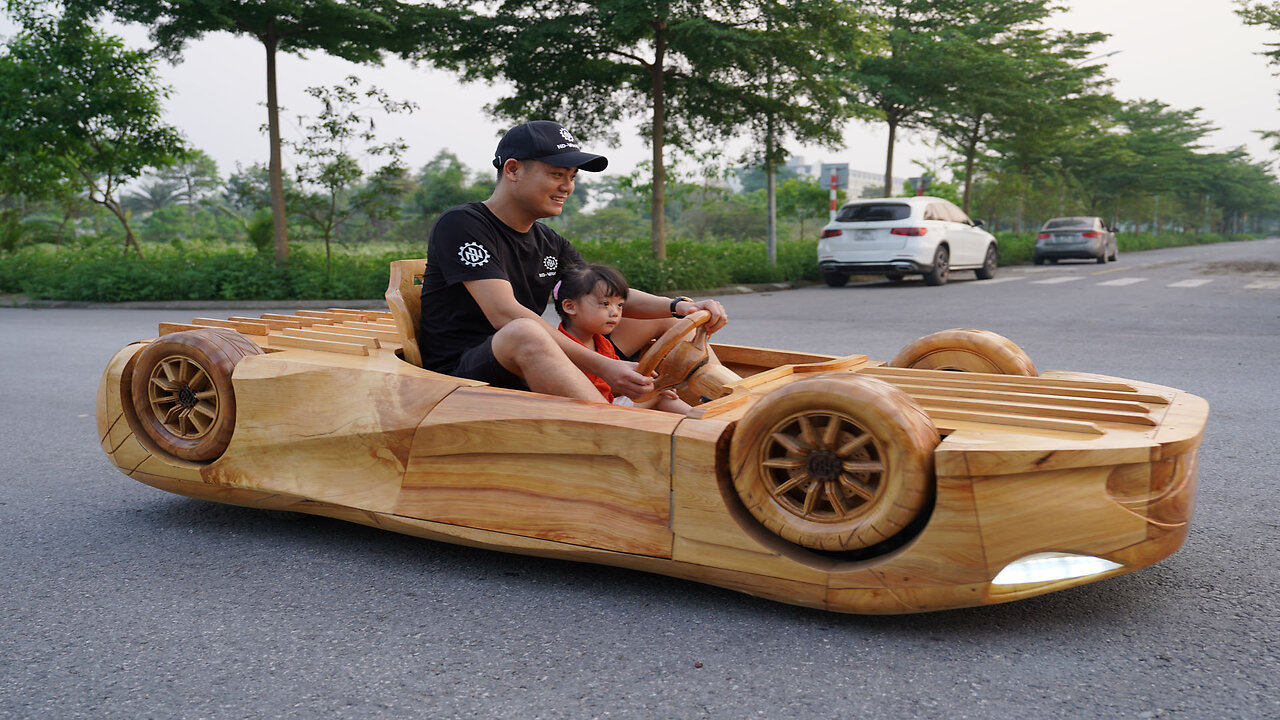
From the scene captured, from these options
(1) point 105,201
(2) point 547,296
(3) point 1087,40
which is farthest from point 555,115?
(3) point 1087,40

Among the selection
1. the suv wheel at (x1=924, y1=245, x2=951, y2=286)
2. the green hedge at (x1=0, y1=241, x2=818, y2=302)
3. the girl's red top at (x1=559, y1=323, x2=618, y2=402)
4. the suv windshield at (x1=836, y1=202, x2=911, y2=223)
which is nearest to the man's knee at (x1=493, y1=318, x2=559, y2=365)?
the girl's red top at (x1=559, y1=323, x2=618, y2=402)

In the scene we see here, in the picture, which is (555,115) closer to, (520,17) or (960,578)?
(520,17)

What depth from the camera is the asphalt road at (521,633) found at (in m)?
2.05

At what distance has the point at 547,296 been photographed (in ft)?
11.6

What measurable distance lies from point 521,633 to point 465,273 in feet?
4.04

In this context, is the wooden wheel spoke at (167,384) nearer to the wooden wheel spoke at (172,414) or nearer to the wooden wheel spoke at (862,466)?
the wooden wheel spoke at (172,414)

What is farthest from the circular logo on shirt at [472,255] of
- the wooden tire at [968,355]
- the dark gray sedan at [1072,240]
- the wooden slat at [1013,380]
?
the dark gray sedan at [1072,240]

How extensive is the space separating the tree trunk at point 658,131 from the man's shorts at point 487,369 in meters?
11.9

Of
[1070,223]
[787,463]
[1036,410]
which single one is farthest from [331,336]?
[1070,223]

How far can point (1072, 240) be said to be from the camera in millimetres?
25484

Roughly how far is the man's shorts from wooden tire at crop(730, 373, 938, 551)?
2.89 ft

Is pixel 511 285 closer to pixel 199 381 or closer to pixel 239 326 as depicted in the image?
pixel 199 381

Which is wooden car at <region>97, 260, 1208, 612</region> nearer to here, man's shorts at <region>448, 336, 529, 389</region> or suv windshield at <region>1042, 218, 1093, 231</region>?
man's shorts at <region>448, 336, 529, 389</region>

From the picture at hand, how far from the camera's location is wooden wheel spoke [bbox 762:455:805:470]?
7.82ft
